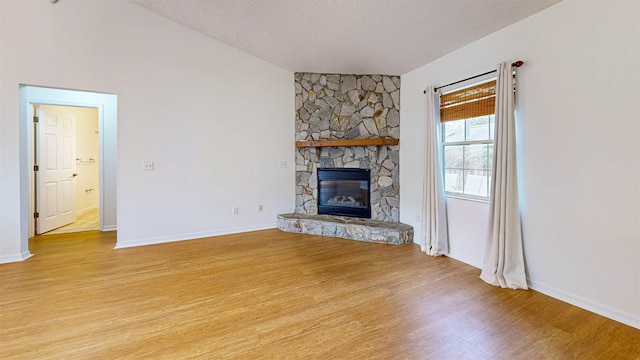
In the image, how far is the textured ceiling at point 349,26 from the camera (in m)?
2.51

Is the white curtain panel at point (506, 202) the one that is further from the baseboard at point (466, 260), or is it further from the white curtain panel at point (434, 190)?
the white curtain panel at point (434, 190)

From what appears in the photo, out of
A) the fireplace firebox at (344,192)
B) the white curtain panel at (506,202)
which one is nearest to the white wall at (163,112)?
→ the fireplace firebox at (344,192)

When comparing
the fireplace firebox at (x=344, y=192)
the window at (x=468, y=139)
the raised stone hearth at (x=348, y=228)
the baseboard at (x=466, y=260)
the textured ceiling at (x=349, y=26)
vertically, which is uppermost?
the textured ceiling at (x=349, y=26)

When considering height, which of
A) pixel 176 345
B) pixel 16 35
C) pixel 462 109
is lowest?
pixel 176 345

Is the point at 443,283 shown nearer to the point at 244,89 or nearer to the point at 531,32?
the point at 531,32

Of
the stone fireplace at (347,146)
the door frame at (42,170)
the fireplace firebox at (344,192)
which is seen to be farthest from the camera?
the fireplace firebox at (344,192)

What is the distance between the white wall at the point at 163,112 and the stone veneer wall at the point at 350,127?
27cm

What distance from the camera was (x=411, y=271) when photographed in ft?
9.16

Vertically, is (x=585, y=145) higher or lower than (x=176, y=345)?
higher

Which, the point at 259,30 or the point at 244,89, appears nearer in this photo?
the point at 259,30

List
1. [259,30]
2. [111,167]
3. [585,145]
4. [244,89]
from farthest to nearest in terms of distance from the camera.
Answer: [111,167] < [244,89] < [259,30] < [585,145]

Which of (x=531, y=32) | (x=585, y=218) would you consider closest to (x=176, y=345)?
(x=585, y=218)

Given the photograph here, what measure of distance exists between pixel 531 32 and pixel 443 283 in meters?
2.48

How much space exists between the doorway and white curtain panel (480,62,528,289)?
20.0ft
